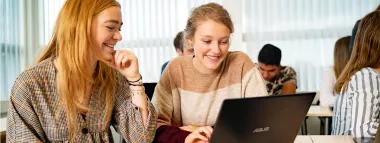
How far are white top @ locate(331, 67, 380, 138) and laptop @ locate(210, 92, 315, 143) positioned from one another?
2.00ft

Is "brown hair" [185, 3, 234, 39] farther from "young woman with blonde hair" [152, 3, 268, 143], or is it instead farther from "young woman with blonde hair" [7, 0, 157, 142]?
"young woman with blonde hair" [7, 0, 157, 142]

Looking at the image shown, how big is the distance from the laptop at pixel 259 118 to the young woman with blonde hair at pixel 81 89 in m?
0.47

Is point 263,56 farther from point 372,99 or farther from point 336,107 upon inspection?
point 372,99

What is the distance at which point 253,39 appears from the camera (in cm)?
469

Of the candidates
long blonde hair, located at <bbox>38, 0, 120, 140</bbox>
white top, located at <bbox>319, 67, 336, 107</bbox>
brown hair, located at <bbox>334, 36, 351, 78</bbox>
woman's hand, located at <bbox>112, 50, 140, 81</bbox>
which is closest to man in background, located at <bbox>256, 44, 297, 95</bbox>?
white top, located at <bbox>319, 67, 336, 107</bbox>

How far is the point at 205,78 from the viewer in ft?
5.66

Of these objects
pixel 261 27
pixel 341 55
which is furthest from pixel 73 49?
pixel 261 27

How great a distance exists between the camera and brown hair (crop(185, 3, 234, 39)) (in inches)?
64.5

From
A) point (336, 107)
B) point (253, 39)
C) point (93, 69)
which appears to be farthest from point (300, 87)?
point (93, 69)

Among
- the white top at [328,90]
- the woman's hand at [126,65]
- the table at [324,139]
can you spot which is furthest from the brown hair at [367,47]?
the white top at [328,90]

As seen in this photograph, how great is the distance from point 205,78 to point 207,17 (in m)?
0.25

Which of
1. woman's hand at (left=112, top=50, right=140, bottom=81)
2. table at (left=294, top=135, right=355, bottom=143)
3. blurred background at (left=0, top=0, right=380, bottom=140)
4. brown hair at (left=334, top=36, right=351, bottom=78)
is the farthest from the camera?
blurred background at (left=0, top=0, right=380, bottom=140)

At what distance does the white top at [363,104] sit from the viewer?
1.66m

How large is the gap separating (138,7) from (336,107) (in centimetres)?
337
